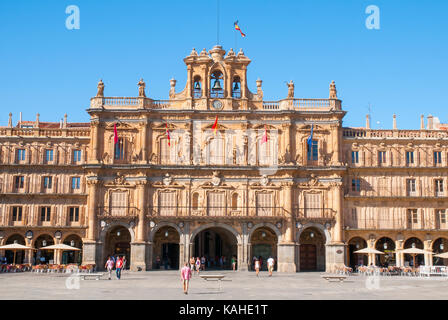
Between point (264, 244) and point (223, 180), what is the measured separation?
8.22m

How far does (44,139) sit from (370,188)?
1409 inches

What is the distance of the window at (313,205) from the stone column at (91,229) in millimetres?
21858

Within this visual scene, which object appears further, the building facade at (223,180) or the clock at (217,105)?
the clock at (217,105)

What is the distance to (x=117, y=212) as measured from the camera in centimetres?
6138

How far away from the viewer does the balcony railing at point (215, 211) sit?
61312mm

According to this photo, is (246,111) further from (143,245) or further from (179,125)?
(143,245)

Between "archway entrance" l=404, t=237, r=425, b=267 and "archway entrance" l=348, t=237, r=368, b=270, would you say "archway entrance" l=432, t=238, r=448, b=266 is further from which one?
"archway entrance" l=348, t=237, r=368, b=270

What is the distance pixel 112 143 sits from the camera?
62625 mm

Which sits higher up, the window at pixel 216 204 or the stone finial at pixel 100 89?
the stone finial at pixel 100 89

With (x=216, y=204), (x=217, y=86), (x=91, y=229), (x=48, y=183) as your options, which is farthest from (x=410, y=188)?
(x=48, y=183)

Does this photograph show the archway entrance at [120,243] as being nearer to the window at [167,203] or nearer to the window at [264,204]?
the window at [167,203]

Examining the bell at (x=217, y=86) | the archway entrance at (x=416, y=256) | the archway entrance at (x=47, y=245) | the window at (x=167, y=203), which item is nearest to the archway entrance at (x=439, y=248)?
the archway entrance at (x=416, y=256)

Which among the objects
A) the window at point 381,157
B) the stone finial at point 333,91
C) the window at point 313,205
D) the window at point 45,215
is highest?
the stone finial at point 333,91

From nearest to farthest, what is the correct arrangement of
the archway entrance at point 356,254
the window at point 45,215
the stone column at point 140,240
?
the stone column at point 140,240, the window at point 45,215, the archway entrance at point 356,254
